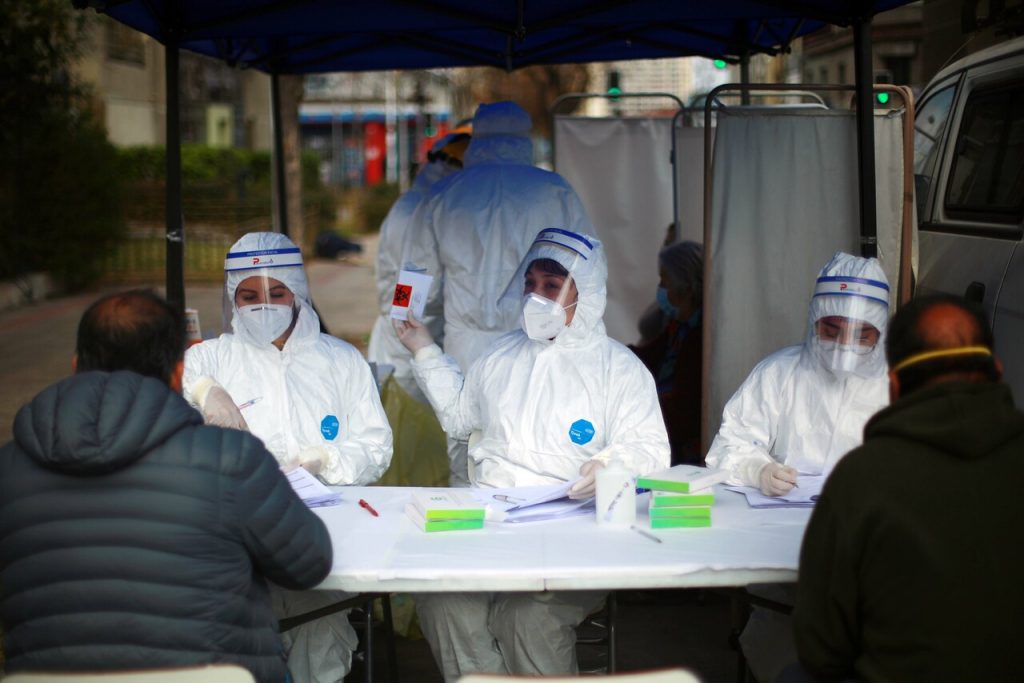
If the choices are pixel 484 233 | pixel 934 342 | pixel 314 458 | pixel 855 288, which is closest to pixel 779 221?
pixel 855 288

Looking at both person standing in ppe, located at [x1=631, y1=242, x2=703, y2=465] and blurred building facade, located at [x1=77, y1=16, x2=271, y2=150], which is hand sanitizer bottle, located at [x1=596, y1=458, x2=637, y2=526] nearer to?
person standing in ppe, located at [x1=631, y1=242, x2=703, y2=465]

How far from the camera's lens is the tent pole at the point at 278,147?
6.85 meters

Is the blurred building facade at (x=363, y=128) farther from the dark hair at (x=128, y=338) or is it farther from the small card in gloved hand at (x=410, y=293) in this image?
the dark hair at (x=128, y=338)

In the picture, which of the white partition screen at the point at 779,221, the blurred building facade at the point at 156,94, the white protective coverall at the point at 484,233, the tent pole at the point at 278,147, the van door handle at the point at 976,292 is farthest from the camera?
the blurred building facade at the point at 156,94

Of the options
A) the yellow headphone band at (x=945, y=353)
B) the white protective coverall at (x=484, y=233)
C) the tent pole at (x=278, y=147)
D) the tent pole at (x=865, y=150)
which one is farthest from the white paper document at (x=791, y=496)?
the tent pole at (x=278, y=147)

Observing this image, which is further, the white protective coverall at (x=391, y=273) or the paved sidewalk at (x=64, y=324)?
the paved sidewalk at (x=64, y=324)

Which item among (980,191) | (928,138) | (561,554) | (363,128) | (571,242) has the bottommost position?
(561,554)

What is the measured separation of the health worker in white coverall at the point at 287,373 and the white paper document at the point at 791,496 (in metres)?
1.17

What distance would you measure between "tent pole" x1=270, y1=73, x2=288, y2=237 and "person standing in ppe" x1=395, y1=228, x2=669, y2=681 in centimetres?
332

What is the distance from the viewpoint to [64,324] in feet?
39.5

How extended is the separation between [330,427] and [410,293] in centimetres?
51

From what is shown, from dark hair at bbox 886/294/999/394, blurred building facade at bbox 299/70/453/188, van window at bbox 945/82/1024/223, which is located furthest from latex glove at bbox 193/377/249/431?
blurred building facade at bbox 299/70/453/188

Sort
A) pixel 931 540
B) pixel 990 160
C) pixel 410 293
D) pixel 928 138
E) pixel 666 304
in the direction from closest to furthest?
pixel 931 540 < pixel 410 293 < pixel 990 160 < pixel 666 304 < pixel 928 138

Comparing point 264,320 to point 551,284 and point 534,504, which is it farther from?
point 534,504
